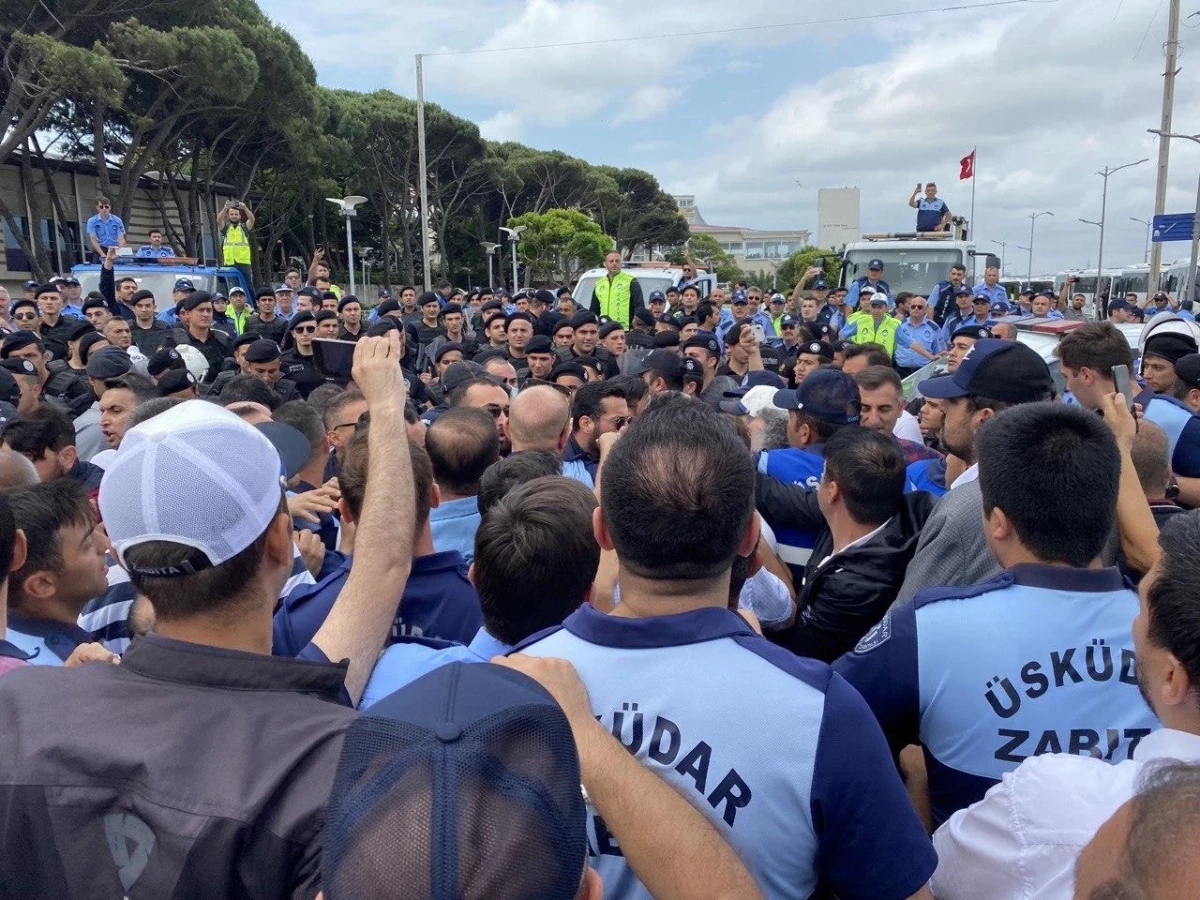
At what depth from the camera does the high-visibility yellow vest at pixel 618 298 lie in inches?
471

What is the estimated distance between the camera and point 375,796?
35.5 inches

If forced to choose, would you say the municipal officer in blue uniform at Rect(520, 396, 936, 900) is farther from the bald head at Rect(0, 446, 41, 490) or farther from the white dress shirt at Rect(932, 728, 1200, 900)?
the bald head at Rect(0, 446, 41, 490)

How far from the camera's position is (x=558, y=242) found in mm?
40969

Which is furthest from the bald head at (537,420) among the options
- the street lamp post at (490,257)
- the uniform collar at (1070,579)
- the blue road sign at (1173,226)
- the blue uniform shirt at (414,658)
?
the street lamp post at (490,257)

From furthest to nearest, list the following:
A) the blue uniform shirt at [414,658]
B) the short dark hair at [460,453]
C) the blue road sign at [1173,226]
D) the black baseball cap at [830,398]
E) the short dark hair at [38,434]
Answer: the blue road sign at [1173,226], the short dark hair at [38,434], the black baseball cap at [830,398], the short dark hair at [460,453], the blue uniform shirt at [414,658]

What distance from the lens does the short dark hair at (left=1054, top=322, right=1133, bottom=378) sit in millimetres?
3955

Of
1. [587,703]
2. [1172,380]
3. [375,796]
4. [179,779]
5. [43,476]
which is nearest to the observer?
[375,796]

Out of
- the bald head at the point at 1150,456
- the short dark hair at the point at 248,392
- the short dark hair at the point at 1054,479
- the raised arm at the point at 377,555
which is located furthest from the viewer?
the short dark hair at the point at 248,392

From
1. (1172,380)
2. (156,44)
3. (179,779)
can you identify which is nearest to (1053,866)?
(179,779)

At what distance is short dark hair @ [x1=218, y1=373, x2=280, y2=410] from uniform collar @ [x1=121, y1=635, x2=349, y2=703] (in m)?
4.11

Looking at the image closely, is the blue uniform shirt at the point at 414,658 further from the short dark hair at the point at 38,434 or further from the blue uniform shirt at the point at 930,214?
the blue uniform shirt at the point at 930,214

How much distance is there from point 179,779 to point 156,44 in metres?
25.6

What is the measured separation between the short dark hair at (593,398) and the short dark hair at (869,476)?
2.10m

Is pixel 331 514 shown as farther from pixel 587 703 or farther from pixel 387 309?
pixel 387 309
